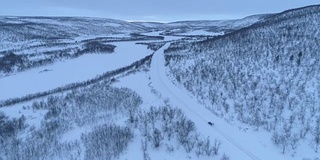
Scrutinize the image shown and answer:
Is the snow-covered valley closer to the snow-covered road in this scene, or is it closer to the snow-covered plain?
the snow-covered road

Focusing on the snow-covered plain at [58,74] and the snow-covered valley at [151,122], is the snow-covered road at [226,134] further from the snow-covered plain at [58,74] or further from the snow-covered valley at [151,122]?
the snow-covered plain at [58,74]

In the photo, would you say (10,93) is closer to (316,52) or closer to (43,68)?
(43,68)

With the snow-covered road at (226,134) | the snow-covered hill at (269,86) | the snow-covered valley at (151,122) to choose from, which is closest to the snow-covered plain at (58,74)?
the snow-covered valley at (151,122)

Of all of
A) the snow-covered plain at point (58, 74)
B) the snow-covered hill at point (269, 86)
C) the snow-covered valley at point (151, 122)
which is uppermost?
the snow-covered hill at point (269, 86)

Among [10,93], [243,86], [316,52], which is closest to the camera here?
[243,86]

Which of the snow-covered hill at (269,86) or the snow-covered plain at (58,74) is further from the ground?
the snow-covered hill at (269,86)

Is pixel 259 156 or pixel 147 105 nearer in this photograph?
pixel 259 156

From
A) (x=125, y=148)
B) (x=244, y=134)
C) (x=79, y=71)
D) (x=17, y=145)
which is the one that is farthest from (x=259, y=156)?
(x=79, y=71)

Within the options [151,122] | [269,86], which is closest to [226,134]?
[151,122]

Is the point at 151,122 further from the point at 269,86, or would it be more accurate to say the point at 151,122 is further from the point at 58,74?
the point at 58,74

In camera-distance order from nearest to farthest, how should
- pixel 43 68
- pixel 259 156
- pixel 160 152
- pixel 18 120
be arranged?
pixel 259 156 < pixel 160 152 < pixel 18 120 < pixel 43 68

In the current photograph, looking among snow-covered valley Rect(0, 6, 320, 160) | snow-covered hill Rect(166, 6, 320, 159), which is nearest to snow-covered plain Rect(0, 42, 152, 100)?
snow-covered valley Rect(0, 6, 320, 160)
